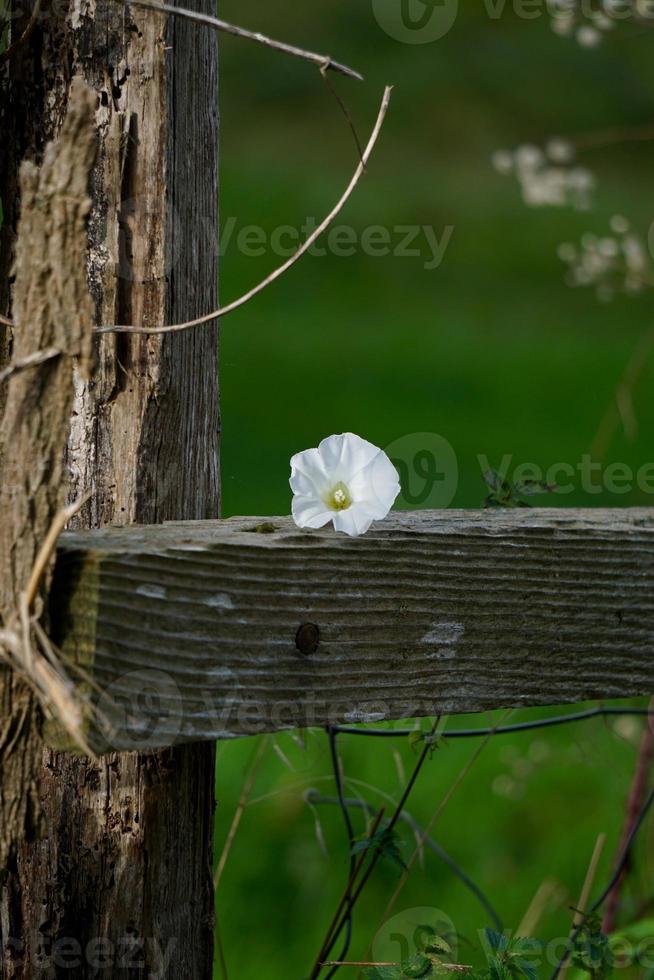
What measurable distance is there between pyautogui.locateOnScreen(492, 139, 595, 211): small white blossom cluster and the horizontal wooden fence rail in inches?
62.2

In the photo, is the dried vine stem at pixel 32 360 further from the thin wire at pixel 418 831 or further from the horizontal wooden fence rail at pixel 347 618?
the thin wire at pixel 418 831

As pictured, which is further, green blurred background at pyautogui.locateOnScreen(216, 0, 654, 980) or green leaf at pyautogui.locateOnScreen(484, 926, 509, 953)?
green blurred background at pyautogui.locateOnScreen(216, 0, 654, 980)

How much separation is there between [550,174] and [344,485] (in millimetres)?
1925

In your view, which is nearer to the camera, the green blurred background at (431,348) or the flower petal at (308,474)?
the flower petal at (308,474)

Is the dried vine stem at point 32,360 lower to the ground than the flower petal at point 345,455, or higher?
higher

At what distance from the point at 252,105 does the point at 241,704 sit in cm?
1313

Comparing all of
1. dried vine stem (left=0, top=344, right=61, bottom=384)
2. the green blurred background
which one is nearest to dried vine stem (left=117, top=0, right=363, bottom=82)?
dried vine stem (left=0, top=344, right=61, bottom=384)

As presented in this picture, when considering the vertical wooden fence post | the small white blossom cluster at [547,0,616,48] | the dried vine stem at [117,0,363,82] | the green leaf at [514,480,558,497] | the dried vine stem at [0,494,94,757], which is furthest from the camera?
the small white blossom cluster at [547,0,616,48]

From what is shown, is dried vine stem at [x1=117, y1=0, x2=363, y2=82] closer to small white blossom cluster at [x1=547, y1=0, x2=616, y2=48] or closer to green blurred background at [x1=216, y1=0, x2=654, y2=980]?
green blurred background at [x1=216, y1=0, x2=654, y2=980]

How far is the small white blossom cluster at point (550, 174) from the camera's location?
248 centimetres

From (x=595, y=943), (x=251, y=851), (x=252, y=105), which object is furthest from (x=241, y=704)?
(x=252, y=105)

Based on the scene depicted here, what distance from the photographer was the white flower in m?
0.93

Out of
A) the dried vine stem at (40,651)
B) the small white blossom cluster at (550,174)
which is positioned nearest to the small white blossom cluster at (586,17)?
the small white blossom cluster at (550,174)

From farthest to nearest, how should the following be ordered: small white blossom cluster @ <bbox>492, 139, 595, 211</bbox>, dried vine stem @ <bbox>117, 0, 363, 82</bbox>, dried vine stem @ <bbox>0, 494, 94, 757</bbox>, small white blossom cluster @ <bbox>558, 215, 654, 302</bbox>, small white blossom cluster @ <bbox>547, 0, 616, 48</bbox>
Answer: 1. small white blossom cluster @ <bbox>492, 139, 595, 211</bbox>
2. small white blossom cluster @ <bbox>558, 215, 654, 302</bbox>
3. small white blossom cluster @ <bbox>547, 0, 616, 48</bbox>
4. dried vine stem @ <bbox>117, 0, 363, 82</bbox>
5. dried vine stem @ <bbox>0, 494, 94, 757</bbox>
